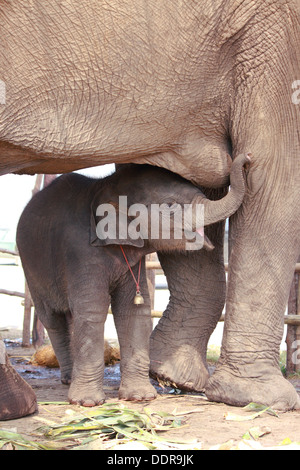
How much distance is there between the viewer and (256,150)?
3576 mm

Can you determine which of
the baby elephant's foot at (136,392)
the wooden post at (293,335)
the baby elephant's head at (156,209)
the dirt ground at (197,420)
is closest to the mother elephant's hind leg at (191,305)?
the dirt ground at (197,420)

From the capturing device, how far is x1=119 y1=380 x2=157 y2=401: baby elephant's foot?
3.59 m

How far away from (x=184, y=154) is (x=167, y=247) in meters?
0.44

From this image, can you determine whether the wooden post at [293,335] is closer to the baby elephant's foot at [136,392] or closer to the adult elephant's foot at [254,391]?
the adult elephant's foot at [254,391]

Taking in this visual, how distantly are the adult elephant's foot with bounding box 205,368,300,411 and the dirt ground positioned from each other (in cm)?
5

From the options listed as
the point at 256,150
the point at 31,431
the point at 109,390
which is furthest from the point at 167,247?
the point at 31,431

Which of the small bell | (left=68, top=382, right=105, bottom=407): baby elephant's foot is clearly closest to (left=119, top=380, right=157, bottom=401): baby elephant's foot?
(left=68, top=382, right=105, bottom=407): baby elephant's foot

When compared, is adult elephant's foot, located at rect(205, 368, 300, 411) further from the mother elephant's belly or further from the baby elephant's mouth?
the mother elephant's belly

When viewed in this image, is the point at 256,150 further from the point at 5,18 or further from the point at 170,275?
the point at 5,18

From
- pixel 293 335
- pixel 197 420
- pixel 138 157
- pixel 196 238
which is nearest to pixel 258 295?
pixel 196 238

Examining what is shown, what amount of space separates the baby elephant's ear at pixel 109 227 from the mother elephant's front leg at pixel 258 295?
20.1 inches

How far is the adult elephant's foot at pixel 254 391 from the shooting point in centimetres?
345

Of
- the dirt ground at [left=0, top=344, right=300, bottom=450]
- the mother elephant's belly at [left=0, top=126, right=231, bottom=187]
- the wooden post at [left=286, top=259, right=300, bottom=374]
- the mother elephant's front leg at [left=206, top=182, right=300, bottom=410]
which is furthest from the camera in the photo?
the wooden post at [left=286, top=259, right=300, bottom=374]

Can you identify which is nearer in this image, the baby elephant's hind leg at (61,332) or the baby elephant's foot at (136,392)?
the baby elephant's foot at (136,392)
